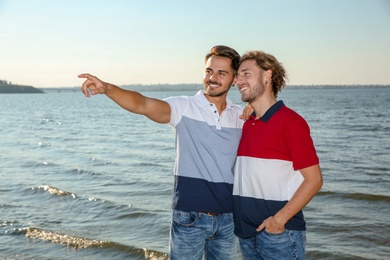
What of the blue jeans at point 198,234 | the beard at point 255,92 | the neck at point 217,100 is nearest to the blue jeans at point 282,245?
the blue jeans at point 198,234

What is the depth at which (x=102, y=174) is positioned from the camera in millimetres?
16125

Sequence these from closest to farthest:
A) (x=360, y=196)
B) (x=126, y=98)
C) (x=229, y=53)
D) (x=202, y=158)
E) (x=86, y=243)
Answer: (x=126, y=98)
(x=202, y=158)
(x=229, y=53)
(x=86, y=243)
(x=360, y=196)

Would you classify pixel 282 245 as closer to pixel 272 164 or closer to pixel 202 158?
pixel 272 164

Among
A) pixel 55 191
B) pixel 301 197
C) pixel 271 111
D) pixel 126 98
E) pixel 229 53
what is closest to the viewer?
pixel 301 197

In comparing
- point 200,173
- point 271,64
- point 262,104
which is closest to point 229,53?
point 271,64

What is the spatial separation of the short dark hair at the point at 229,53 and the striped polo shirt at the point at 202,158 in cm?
45

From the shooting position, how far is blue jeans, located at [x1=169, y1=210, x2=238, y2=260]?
13.6 feet

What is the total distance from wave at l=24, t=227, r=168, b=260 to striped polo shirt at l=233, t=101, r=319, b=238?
14.9ft

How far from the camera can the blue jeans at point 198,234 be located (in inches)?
163

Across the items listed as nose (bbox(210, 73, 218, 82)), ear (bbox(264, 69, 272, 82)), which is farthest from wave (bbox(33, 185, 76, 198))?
ear (bbox(264, 69, 272, 82))

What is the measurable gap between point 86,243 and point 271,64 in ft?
19.5

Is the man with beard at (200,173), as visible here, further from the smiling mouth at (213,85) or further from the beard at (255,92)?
the beard at (255,92)

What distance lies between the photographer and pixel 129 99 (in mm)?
3922

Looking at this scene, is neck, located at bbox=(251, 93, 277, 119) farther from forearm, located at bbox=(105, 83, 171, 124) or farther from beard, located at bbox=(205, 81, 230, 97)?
forearm, located at bbox=(105, 83, 171, 124)
